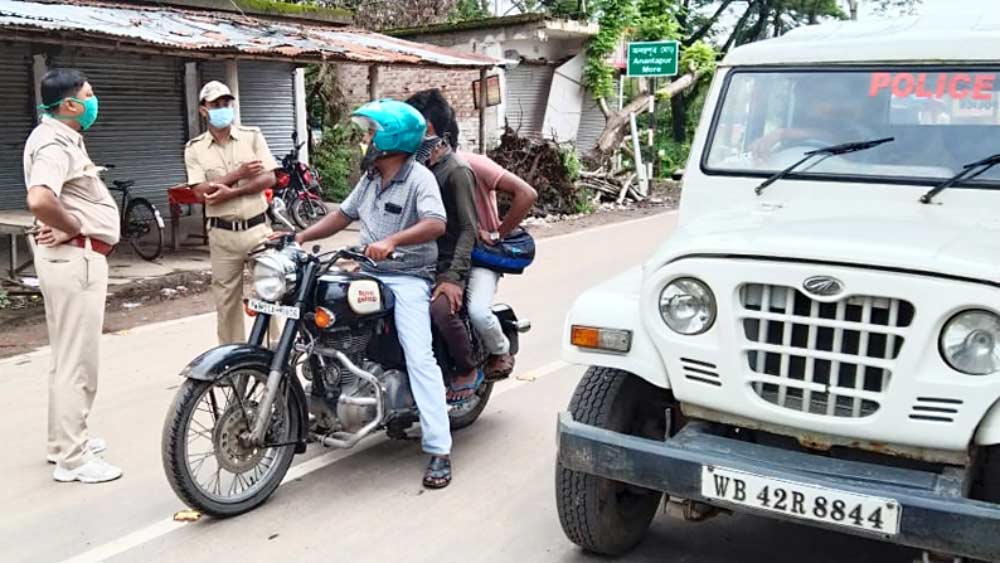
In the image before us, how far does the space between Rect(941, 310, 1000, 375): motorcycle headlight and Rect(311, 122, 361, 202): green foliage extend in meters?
15.5

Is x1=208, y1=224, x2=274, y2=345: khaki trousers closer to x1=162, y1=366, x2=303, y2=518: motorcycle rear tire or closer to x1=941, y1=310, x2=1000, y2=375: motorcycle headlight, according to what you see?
x1=162, y1=366, x2=303, y2=518: motorcycle rear tire

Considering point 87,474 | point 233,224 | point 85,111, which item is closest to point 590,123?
point 233,224

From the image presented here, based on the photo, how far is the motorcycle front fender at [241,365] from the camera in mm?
3971

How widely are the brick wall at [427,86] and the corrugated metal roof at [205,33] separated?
3.68 metres

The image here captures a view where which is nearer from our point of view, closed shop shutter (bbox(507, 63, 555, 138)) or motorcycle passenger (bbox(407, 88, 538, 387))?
motorcycle passenger (bbox(407, 88, 538, 387))

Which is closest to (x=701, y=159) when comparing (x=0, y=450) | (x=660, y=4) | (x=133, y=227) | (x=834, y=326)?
(x=834, y=326)

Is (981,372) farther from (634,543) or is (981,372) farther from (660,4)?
(660,4)

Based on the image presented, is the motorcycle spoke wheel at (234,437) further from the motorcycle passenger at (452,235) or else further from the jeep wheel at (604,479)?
the jeep wheel at (604,479)

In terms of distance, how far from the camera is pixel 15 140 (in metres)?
12.3

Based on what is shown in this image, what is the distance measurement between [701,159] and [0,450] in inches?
158

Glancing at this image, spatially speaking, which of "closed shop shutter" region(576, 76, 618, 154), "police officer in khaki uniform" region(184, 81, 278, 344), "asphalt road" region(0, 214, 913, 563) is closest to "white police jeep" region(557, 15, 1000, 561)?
"asphalt road" region(0, 214, 913, 563)

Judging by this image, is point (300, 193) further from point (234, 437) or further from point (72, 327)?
point (234, 437)

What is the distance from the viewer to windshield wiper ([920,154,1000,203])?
365 centimetres

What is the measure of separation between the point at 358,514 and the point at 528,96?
18.3 meters
